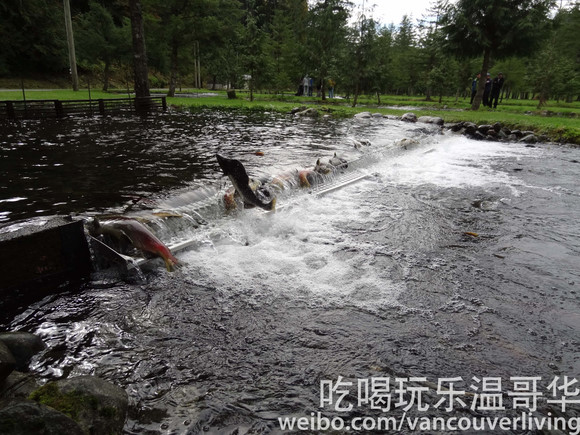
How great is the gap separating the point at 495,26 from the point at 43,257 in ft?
98.9

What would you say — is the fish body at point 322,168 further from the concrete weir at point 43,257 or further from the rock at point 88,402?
the rock at point 88,402

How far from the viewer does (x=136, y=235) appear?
4.47 metres

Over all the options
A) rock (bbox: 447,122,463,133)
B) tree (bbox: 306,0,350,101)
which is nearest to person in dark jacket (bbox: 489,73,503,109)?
rock (bbox: 447,122,463,133)

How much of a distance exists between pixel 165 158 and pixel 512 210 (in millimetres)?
8864

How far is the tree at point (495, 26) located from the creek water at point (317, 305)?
20417mm

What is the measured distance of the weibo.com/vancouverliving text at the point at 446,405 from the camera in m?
2.47

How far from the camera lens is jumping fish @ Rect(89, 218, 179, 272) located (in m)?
4.42

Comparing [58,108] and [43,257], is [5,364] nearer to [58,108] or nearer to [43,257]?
[43,257]

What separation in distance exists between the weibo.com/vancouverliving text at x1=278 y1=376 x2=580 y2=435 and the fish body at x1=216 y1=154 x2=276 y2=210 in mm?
4110

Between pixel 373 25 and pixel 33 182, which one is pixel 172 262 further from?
pixel 373 25

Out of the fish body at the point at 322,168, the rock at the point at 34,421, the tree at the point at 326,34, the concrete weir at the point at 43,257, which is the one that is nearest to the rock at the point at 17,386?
the rock at the point at 34,421

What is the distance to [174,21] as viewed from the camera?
30.7 m

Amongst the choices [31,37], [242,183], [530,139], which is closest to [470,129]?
[530,139]

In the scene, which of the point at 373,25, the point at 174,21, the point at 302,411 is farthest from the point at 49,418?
the point at 174,21
